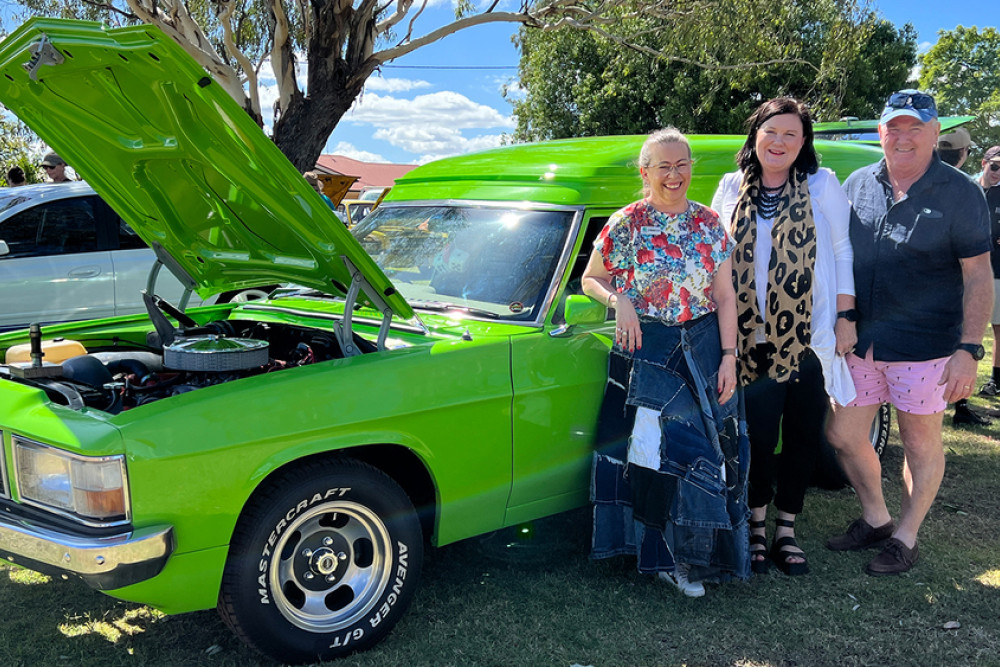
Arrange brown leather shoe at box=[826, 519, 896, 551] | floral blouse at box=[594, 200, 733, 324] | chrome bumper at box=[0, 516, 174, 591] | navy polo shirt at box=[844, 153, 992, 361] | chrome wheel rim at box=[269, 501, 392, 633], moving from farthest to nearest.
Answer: brown leather shoe at box=[826, 519, 896, 551] → navy polo shirt at box=[844, 153, 992, 361] → floral blouse at box=[594, 200, 733, 324] → chrome wheel rim at box=[269, 501, 392, 633] → chrome bumper at box=[0, 516, 174, 591]

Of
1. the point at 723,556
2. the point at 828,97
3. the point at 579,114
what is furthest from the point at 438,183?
the point at 579,114

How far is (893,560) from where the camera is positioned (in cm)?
380

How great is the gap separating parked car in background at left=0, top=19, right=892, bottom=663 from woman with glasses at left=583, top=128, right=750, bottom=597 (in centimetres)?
20

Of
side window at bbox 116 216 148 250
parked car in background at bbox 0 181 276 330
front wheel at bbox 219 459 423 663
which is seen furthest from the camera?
side window at bbox 116 216 148 250

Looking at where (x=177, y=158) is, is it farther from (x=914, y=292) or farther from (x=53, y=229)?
(x=53, y=229)

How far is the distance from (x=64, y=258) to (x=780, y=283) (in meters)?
6.51

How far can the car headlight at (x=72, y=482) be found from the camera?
2490mm

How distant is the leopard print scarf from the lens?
3.49 meters

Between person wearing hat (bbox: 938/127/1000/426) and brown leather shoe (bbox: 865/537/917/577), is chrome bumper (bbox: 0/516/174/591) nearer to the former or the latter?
brown leather shoe (bbox: 865/537/917/577)

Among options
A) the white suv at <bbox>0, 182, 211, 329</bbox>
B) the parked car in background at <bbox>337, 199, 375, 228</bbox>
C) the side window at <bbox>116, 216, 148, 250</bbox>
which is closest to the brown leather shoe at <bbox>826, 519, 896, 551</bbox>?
the white suv at <bbox>0, 182, 211, 329</bbox>

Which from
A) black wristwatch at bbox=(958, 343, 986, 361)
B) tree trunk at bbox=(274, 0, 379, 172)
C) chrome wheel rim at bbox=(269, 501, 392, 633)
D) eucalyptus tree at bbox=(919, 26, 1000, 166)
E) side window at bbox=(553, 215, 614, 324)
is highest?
eucalyptus tree at bbox=(919, 26, 1000, 166)

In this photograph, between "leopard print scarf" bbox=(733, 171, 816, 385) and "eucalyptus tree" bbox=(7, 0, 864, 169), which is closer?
"leopard print scarf" bbox=(733, 171, 816, 385)

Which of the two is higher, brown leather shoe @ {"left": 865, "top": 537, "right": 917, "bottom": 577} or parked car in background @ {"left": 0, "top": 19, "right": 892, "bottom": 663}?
parked car in background @ {"left": 0, "top": 19, "right": 892, "bottom": 663}

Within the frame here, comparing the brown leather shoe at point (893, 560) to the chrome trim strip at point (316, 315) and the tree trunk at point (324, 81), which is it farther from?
the tree trunk at point (324, 81)
